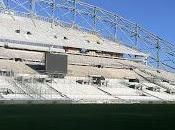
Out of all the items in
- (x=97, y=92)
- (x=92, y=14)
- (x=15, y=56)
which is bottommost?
(x=97, y=92)

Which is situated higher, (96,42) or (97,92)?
(96,42)

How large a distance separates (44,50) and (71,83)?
594 inches

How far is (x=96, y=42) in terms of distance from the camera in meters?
105

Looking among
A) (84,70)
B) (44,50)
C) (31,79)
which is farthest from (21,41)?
(31,79)

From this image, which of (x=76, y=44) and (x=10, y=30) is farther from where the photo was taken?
(x=76, y=44)

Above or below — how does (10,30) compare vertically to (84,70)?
above

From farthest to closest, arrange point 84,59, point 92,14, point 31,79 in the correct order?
point 92,14, point 84,59, point 31,79

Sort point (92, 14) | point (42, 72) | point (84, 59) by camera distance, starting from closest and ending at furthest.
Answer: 1. point (42, 72)
2. point (84, 59)
3. point (92, 14)

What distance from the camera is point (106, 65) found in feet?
305

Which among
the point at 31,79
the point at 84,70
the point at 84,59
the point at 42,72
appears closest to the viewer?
the point at 31,79

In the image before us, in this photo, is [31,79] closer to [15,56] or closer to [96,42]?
[15,56]

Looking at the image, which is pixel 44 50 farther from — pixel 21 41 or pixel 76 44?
pixel 76 44

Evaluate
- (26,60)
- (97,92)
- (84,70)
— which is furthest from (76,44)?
(97,92)

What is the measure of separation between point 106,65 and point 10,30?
17.9m
